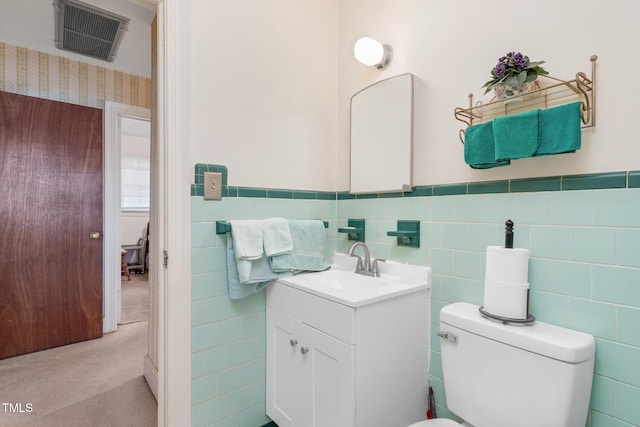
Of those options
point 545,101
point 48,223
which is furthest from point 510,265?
point 48,223

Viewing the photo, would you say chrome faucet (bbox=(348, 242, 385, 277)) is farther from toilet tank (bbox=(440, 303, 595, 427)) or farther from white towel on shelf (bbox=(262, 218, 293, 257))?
toilet tank (bbox=(440, 303, 595, 427))

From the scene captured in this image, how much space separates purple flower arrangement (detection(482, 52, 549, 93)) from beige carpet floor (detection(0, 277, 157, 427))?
229 centimetres

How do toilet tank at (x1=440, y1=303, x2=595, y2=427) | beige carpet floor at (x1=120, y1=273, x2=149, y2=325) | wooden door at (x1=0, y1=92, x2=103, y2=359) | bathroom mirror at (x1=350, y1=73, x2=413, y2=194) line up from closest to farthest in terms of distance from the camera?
toilet tank at (x1=440, y1=303, x2=595, y2=427) → bathroom mirror at (x1=350, y1=73, x2=413, y2=194) → wooden door at (x1=0, y1=92, x2=103, y2=359) → beige carpet floor at (x1=120, y1=273, x2=149, y2=325)

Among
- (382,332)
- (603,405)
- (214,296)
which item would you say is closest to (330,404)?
(382,332)

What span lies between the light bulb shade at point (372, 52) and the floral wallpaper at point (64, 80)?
7.99 feet

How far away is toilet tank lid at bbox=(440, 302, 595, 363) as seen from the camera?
0.86 m

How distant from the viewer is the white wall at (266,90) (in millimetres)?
1376

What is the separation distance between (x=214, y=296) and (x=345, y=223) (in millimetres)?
825

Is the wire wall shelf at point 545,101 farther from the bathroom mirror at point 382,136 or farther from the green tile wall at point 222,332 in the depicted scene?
the green tile wall at point 222,332

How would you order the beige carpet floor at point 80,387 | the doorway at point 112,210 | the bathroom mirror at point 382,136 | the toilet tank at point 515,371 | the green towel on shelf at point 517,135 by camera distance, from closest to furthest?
the toilet tank at point 515,371 → the green towel on shelf at point 517,135 → the bathroom mirror at point 382,136 → the beige carpet floor at point 80,387 → the doorway at point 112,210

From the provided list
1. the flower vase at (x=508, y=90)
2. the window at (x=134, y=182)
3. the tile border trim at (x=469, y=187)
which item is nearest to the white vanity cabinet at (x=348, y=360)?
the tile border trim at (x=469, y=187)

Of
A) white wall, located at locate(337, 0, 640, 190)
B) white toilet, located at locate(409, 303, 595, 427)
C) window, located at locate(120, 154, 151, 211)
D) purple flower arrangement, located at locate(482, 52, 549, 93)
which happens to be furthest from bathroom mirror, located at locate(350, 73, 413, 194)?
window, located at locate(120, 154, 151, 211)

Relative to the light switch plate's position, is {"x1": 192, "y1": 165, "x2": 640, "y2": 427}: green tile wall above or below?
below

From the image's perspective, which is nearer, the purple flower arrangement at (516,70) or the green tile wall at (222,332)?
the purple flower arrangement at (516,70)
